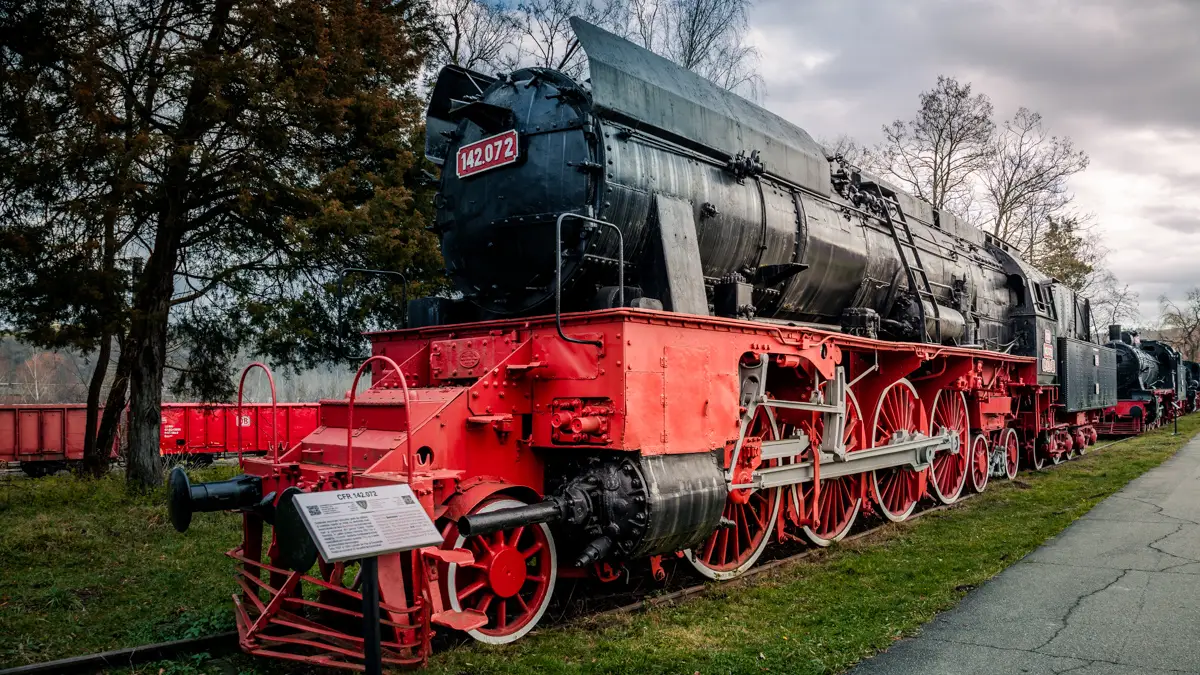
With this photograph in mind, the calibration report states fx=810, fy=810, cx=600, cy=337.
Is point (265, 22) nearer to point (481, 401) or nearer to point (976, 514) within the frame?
point (481, 401)

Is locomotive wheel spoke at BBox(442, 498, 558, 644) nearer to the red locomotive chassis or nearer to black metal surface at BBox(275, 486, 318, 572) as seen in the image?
the red locomotive chassis

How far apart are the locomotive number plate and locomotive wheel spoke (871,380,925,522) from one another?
16.0 ft

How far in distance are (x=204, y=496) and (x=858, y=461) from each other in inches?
230

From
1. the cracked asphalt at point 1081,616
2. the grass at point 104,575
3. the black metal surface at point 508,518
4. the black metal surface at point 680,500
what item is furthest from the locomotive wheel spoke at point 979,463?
the grass at point 104,575

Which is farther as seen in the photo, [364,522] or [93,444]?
[93,444]

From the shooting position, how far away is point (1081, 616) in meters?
5.47

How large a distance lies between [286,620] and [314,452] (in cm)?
103

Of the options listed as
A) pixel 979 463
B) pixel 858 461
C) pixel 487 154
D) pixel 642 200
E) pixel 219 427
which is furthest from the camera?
pixel 219 427

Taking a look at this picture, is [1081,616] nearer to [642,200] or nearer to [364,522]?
[642,200]

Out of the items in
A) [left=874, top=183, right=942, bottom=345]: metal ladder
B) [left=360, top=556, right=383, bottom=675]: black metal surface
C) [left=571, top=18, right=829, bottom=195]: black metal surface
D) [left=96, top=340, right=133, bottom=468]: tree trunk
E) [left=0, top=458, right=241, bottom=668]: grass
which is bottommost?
[left=0, top=458, right=241, bottom=668]: grass

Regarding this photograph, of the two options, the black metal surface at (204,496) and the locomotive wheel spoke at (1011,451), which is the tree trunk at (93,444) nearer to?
the black metal surface at (204,496)

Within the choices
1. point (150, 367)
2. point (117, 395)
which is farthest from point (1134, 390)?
point (117, 395)

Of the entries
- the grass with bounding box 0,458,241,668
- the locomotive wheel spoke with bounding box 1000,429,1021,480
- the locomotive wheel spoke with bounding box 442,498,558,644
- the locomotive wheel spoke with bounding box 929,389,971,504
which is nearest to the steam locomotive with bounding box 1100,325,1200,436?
the locomotive wheel spoke with bounding box 1000,429,1021,480

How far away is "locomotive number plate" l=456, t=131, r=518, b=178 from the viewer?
19.1ft
